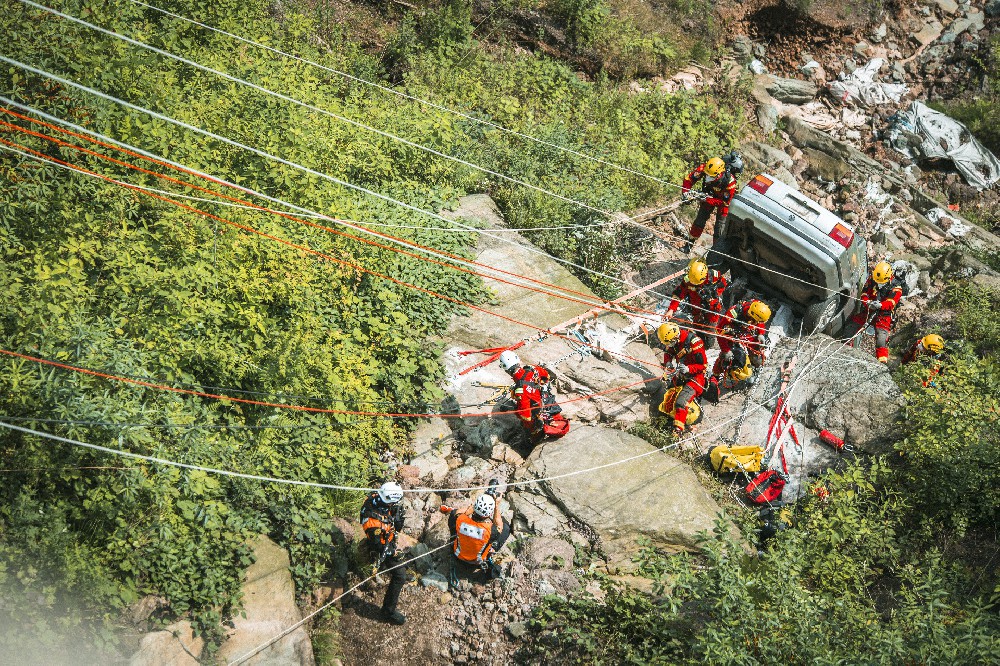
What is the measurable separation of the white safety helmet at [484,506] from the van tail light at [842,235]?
6.14 meters

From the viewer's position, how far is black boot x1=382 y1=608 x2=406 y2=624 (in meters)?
7.82

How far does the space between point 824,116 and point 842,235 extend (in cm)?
862

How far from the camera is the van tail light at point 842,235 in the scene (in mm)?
10523

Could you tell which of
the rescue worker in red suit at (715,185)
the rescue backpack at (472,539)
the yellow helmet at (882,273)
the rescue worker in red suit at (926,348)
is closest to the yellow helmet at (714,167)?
the rescue worker in red suit at (715,185)

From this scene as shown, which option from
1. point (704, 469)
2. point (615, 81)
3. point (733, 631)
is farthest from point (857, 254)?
point (615, 81)

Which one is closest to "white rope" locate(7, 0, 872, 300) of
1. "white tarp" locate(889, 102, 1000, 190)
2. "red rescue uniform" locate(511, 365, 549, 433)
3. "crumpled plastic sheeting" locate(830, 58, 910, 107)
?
"red rescue uniform" locate(511, 365, 549, 433)

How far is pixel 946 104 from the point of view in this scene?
1836cm

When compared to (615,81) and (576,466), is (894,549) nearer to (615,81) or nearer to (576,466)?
(576,466)

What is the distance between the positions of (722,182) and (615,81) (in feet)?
18.7

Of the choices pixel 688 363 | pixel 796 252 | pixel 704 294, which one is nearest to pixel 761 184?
pixel 796 252

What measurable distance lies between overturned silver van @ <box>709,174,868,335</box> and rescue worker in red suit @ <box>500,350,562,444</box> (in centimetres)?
381

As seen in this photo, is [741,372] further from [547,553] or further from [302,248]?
[302,248]

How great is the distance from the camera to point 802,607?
6.70 m

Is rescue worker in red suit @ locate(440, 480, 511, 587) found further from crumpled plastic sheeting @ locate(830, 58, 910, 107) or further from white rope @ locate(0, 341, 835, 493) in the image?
crumpled plastic sheeting @ locate(830, 58, 910, 107)
